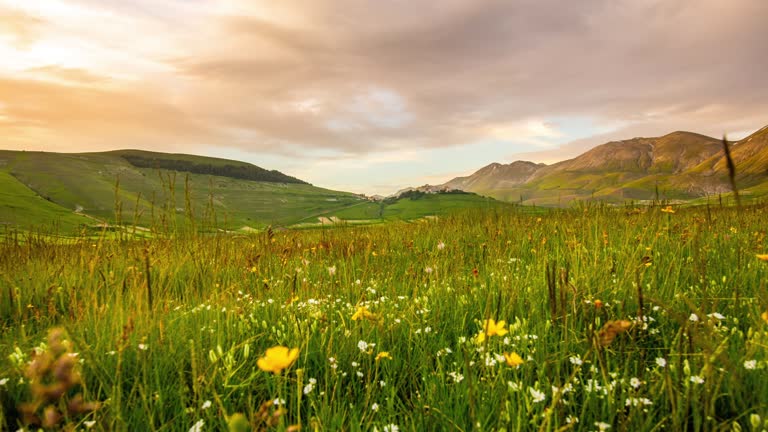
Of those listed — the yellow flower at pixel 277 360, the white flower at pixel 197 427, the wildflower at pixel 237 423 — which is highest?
the wildflower at pixel 237 423

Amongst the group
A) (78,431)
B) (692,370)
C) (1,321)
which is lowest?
(1,321)

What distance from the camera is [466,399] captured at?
2.38 metres

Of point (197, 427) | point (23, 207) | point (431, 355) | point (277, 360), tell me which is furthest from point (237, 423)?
point (23, 207)

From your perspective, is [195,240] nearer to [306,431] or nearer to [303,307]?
[303,307]

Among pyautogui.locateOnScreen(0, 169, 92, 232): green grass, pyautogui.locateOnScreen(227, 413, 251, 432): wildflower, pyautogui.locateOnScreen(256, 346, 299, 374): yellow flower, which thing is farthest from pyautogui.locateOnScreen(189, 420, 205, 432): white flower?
pyautogui.locateOnScreen(0, 169, 92, 232): green grass

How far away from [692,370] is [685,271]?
9.60 feet

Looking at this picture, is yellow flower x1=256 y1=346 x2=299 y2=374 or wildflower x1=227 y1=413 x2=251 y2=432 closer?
wildflower x1=227 y1=413 x2=251 y2=432

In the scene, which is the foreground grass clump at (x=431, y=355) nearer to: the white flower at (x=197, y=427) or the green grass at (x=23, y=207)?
the white flower at (x=197, y=427)

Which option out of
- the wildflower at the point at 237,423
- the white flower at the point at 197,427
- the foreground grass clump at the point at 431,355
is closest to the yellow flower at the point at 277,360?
the foreground grass clump at the point at 431,355

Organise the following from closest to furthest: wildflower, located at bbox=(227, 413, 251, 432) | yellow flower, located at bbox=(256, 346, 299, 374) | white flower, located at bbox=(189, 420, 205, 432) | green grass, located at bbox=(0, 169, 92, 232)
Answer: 1. wildflower, located at bbox=(227, 413, 251, 432)
2. yellow flower, located at bbox=(256, 346, 299, 374)
3. white flower, located at bbox=(189, 420, 205, 432)
4. green grass, located at bbox=(0, 169, 92, 232)

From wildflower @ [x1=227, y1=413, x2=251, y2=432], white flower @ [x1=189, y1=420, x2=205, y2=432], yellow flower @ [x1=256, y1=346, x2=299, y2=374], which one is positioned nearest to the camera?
wildflower @ [x1=227, y1=413, x2=251, y2=432]

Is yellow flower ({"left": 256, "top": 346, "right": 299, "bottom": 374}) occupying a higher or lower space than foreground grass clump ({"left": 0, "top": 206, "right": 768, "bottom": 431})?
higher

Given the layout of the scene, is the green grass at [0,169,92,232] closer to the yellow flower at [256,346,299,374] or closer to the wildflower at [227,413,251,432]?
the yellow flower at [256,346,299,374]

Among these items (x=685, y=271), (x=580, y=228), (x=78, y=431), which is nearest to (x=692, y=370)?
(x=685, y=271)
